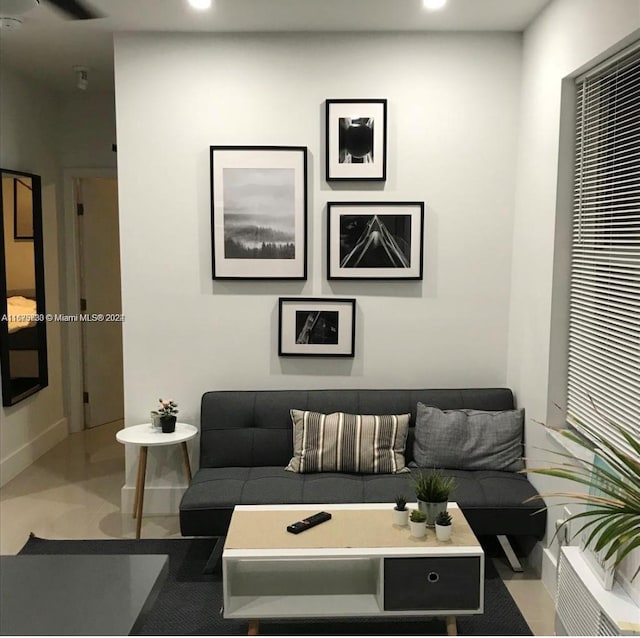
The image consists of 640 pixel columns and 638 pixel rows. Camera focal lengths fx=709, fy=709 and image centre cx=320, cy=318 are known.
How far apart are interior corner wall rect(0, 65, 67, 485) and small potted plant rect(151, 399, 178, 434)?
1349 millimetres

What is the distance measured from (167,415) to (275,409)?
1.94 ft

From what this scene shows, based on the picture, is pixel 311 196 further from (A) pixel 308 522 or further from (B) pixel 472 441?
(A) pixel 308 522

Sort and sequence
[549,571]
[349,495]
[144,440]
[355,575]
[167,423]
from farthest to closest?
[167,423] < [144,440] < [349,495] < [549,571] < [355,575]

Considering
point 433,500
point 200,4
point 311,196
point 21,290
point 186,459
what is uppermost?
point 200,4

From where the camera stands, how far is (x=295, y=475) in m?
3.69

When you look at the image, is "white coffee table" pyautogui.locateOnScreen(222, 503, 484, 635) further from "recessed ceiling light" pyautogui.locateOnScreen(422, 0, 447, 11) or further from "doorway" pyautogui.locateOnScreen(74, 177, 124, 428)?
"doorway" pyautogui.locateOnScreen(74, 177, 124, 428)

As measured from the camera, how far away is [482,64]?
3902 millimetres

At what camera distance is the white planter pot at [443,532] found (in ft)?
9.14

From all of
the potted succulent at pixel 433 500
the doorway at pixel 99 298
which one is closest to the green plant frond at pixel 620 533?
the potted succulent at pixel 433 500

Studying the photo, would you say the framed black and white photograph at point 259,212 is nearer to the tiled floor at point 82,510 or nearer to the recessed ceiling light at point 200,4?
the recessed ceiling light at point 200,4

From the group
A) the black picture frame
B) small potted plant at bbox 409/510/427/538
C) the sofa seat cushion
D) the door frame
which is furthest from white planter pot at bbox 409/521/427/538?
the door frame

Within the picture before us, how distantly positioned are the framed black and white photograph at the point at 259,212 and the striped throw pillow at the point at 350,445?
870 millimetres

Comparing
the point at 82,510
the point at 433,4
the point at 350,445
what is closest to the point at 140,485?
the point at 82,510

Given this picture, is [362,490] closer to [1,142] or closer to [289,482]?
[289,482]
